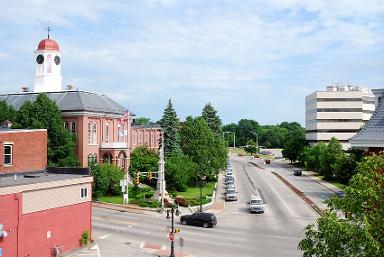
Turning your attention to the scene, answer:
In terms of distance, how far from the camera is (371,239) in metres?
14.7

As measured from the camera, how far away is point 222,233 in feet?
144

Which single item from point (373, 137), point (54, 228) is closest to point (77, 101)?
point (54, 228)

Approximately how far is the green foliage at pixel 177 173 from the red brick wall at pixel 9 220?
3724 centimetres

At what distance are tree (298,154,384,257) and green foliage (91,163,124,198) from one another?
46154 mm

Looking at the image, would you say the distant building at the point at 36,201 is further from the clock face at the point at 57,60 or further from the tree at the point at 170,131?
the clock face at the point at 57,60

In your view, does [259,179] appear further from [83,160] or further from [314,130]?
[314,130]

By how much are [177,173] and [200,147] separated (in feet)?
36.8

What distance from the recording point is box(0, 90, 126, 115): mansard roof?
6993 cm

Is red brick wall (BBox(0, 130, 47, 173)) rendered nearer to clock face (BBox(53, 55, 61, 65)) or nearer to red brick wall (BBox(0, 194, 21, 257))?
red brick wall (BBox(0, 194, 21, 257))

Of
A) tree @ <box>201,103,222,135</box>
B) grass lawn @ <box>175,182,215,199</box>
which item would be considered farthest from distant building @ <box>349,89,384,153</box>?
tree @ <box>201,103,222,135</box>

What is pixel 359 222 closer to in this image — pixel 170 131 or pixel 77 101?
pixel 77 101

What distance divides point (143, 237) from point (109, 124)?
114 ft

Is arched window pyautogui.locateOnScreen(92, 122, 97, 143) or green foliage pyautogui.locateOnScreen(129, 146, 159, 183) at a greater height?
arched window pyautogui.locateOnScreen(92, 122, 97, 143)

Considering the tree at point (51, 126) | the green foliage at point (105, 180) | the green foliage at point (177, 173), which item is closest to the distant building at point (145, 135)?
the green foliage at point (177, 173)
